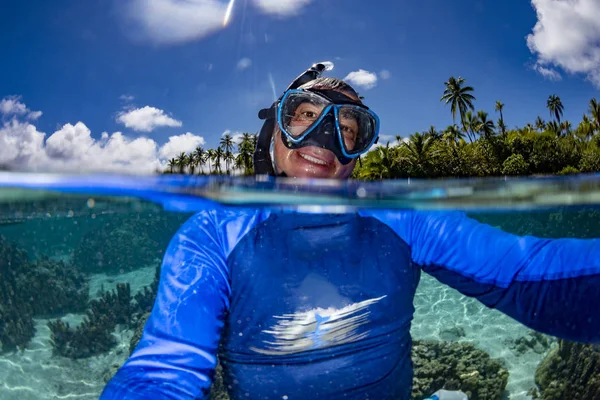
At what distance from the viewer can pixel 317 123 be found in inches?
117

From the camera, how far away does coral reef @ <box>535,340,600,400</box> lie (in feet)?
22.0

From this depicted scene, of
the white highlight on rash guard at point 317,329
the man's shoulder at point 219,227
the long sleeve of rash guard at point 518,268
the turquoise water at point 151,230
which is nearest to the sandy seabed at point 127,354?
the turquoise water at point 151,230

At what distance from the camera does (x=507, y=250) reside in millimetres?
2242

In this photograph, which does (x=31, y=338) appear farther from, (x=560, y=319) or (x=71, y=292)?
(x=560, y=319)

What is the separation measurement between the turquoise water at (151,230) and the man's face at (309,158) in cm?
14

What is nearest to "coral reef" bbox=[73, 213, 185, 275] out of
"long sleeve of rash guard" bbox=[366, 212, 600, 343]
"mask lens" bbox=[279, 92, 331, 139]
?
"mask lens" bbox=[279, 92, 331, 139]

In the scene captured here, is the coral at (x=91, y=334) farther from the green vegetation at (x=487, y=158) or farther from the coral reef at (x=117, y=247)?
the green vegetation at (x=487, y=158)

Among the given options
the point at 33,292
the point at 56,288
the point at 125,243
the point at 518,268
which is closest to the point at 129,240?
the point at 125,243

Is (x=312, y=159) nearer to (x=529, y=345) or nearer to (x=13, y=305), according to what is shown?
(x=529, y=345)

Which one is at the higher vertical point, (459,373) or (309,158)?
(309,158)

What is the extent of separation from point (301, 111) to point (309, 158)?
18.1 inches

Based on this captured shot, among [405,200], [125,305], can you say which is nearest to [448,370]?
[405,200]

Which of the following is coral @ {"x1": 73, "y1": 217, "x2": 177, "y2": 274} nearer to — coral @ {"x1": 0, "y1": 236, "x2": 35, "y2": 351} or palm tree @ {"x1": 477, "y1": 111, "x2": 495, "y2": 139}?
coral @ {"x1": 0, "y1": 236, "x2": 35, "y2": 351}

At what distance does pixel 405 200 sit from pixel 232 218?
1835mm
